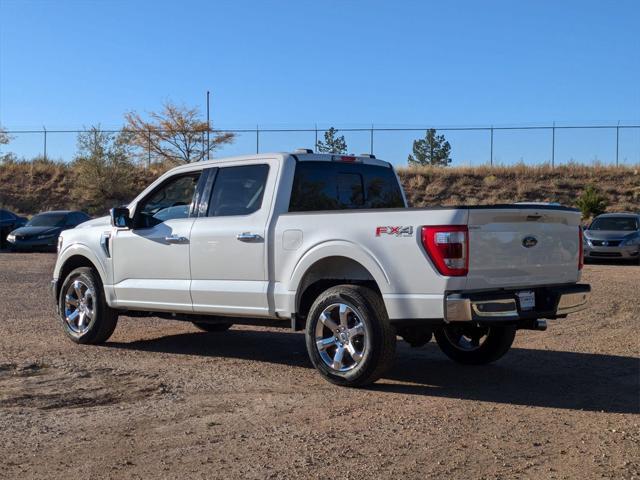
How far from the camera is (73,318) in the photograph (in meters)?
10.2

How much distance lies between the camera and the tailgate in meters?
6.99

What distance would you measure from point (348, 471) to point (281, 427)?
3.71 feet

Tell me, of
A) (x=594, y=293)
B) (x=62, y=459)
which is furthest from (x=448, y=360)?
(x=594, y=293)

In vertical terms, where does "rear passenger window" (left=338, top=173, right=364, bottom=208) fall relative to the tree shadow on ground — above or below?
above

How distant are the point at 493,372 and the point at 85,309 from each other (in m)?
4.72

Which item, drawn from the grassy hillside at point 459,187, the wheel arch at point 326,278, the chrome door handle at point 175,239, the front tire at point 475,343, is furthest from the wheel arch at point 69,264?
the grassy hillside at point 459,187

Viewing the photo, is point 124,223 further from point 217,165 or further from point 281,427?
point 281,427

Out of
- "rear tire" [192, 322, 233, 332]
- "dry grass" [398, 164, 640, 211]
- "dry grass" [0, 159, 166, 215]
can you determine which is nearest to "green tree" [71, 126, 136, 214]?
"dry grass" [0, 159, 166, 215]

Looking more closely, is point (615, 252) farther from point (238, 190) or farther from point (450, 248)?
point (450, 248)

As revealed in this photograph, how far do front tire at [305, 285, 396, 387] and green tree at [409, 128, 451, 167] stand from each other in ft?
156

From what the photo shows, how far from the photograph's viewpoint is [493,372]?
8.47 m

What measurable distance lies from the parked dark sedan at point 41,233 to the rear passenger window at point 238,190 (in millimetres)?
20128

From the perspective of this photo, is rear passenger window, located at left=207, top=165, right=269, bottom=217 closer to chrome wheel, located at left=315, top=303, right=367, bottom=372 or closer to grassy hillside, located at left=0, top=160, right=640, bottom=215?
chrome wheel, located at left=315, top=303, right=367, bottom=372

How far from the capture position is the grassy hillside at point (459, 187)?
46062 mm
